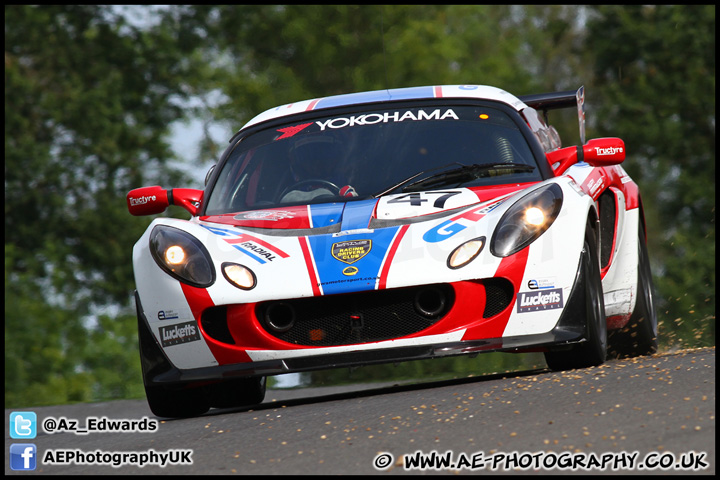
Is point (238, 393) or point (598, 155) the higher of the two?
point (598, 155)

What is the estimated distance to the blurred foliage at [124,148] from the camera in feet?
74.7

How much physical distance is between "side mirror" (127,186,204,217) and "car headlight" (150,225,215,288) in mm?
849

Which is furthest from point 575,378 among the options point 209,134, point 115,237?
point 209,134

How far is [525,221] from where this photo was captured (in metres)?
5.55

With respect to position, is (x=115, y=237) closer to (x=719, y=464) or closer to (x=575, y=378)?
(x=575, y=378)

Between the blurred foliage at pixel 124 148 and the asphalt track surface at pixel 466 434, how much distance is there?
12895 mm

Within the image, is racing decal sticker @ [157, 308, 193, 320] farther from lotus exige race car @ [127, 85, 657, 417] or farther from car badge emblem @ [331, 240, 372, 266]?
car badge emblem @ [331, 240, 372, 266]

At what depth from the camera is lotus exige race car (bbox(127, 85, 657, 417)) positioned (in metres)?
5.41

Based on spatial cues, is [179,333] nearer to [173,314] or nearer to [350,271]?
[173,314]

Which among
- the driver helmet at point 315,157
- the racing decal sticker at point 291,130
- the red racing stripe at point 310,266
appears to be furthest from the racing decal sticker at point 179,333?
the racing decal sticker at point 291,130

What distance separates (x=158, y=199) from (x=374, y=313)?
1.96m

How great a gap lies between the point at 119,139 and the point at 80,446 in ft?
66.6

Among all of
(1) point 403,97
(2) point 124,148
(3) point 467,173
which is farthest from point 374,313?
(2) point 124,148

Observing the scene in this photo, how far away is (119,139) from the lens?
24953 mm
